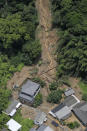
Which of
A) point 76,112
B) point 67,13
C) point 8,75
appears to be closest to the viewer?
point 76,112

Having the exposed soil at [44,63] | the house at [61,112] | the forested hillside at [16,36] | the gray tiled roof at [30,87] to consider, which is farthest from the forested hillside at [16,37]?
the house at [61,112]

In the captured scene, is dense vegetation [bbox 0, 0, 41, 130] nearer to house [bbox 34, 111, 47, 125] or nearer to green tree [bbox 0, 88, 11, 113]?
green tree [bbox 0, 88, 11, 113]

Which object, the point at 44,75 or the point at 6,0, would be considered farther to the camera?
the point at 6,0

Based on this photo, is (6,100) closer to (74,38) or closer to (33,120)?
(33,120)

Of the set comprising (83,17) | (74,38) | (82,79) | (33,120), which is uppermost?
(83,17)

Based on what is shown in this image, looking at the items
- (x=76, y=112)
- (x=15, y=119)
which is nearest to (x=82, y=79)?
(x=76, y=112)

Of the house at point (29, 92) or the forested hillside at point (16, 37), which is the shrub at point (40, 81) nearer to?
the house at point (29, 92)

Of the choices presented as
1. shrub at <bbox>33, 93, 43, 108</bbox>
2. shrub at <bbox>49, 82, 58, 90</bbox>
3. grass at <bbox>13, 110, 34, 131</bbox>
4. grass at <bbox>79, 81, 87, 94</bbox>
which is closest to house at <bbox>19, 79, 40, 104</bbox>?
shrub at <bbox>33, 93, 43, 108</bbox>

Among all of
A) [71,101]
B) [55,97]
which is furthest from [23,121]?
[71,101]
